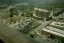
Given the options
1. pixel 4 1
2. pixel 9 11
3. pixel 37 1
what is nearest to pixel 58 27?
pixel 9 11

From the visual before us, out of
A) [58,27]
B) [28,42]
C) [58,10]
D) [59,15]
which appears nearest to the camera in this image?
[28,42]

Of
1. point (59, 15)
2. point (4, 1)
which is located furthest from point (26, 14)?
point (4, 1)

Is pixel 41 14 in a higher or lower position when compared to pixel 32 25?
higher

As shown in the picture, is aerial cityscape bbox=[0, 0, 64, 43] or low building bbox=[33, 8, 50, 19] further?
low building bbox=[33, 8, 50, 19]

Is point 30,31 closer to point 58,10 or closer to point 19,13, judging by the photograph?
point 19,13

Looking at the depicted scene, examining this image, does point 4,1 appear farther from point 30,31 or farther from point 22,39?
point 22,39

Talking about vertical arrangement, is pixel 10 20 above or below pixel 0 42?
below

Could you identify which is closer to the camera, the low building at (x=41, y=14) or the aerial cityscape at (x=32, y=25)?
the aerial cityscape at (x=32, y=25)

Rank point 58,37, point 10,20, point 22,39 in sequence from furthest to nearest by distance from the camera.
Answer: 1. point 10,20
2. point 58,37
3. point 22,39

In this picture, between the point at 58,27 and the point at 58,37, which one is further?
the point at 58,27

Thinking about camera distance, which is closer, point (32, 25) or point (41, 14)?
point (32, 25)
